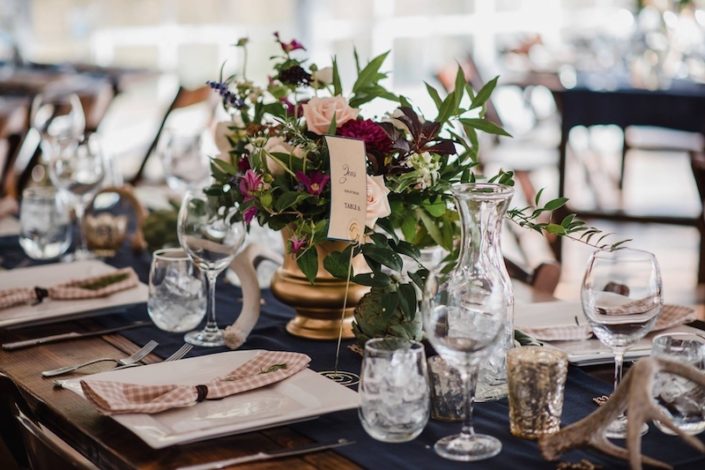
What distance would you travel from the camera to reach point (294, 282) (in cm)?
170

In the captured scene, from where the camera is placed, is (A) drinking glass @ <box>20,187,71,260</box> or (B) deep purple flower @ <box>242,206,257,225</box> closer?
(B) deep purple flower @ <box>242,206,257,225</box>

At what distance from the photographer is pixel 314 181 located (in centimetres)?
152

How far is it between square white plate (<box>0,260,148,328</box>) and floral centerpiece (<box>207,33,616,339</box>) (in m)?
0.34

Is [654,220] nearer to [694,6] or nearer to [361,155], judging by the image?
[694,6]

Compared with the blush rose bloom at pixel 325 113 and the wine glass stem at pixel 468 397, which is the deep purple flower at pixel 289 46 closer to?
the blush rose bloom at pixel 325 113

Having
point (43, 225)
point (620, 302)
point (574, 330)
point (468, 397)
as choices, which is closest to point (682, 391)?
point (620, 302)

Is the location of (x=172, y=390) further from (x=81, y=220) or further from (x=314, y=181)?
(x=81, y=220)

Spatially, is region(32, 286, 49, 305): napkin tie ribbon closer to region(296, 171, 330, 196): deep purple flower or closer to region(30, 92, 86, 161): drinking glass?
region(296, 171, 330, 196): deep purple flower

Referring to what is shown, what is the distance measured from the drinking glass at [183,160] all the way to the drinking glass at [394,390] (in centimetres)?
138

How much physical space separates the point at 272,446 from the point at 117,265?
3.56ft

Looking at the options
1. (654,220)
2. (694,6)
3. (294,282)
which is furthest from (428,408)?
(694,6)

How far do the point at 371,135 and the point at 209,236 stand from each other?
350mm

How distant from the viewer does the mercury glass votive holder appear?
4.12ft

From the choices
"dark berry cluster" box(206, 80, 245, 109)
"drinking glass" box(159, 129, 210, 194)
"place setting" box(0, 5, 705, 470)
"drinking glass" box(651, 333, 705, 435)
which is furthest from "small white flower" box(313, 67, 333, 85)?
"drinking glass" box(159, 129, 210, 194)
